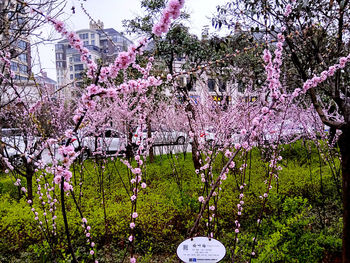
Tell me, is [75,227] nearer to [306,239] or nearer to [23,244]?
[23,244]

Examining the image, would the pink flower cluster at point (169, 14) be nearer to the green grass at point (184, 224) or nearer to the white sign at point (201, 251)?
the white sign at point (201, 251)

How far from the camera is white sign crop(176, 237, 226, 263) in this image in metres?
2.00

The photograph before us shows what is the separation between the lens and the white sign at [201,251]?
78.7 inches

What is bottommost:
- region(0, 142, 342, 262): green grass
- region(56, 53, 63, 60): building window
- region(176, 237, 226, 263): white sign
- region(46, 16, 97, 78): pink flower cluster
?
region(0, 142, 342, 262): green grass

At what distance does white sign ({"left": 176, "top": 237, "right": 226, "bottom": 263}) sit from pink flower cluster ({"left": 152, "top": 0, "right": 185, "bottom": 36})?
1475mm

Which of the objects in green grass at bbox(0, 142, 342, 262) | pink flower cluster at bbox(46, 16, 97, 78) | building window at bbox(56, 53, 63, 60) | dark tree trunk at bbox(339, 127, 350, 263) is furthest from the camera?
building window at bbox(56, 53, 63, 60)

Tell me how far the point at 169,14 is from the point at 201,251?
5.28 feet

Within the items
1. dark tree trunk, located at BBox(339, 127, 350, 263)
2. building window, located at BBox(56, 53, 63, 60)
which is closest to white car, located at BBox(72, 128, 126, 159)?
dark tree trunk, located at BBox(339, 127, 350, 263)

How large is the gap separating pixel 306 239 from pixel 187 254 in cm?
205

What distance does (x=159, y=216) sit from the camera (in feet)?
15.3

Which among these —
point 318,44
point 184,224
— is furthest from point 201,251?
point 318,44

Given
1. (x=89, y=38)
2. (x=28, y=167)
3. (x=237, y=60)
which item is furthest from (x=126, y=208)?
(x=89, y=38)

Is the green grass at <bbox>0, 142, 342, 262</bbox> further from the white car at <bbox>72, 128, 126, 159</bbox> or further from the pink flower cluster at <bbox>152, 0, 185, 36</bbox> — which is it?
the pink flower cluster at <bbox>152, 0, 185, 36</bbox>

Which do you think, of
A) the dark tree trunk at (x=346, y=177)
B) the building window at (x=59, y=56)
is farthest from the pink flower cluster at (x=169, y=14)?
the building window at (x=59, y=56)
